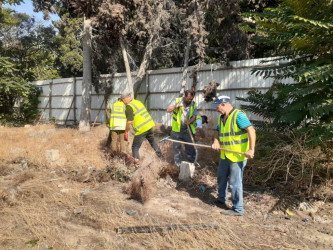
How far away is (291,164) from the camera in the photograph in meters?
5.33

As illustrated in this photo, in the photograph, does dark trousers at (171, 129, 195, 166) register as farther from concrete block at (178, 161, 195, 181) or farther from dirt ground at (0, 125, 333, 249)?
concrete block at (178, 161, 195, 181)

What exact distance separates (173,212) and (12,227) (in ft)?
6.82

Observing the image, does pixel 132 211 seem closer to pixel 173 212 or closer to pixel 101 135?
pixel 173 212

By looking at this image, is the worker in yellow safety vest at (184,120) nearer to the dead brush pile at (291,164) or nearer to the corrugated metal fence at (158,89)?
the dead brush pile at (291,164)

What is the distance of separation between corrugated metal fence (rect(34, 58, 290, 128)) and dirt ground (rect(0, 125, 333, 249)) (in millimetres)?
4233

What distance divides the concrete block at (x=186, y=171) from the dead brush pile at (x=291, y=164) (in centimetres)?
104

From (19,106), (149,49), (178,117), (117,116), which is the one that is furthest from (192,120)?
(19,106)

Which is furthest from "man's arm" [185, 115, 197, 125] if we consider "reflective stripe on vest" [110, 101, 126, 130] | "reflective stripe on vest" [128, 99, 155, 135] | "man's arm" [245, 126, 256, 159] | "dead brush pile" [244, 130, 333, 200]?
"man's arm" [245, 126, 256, 159]

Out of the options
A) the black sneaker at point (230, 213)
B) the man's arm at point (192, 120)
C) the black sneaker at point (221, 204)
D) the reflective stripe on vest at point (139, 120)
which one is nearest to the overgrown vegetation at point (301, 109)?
the black sneaker at point (221, 204)

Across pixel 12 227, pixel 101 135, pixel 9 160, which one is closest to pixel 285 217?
pixel 12 227

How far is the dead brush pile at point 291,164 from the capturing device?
5.16 m

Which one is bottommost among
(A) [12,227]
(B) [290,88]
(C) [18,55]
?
(A) [12,227]

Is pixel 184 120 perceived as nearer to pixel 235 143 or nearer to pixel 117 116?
pixel 117 116

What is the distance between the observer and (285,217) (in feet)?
15.6
